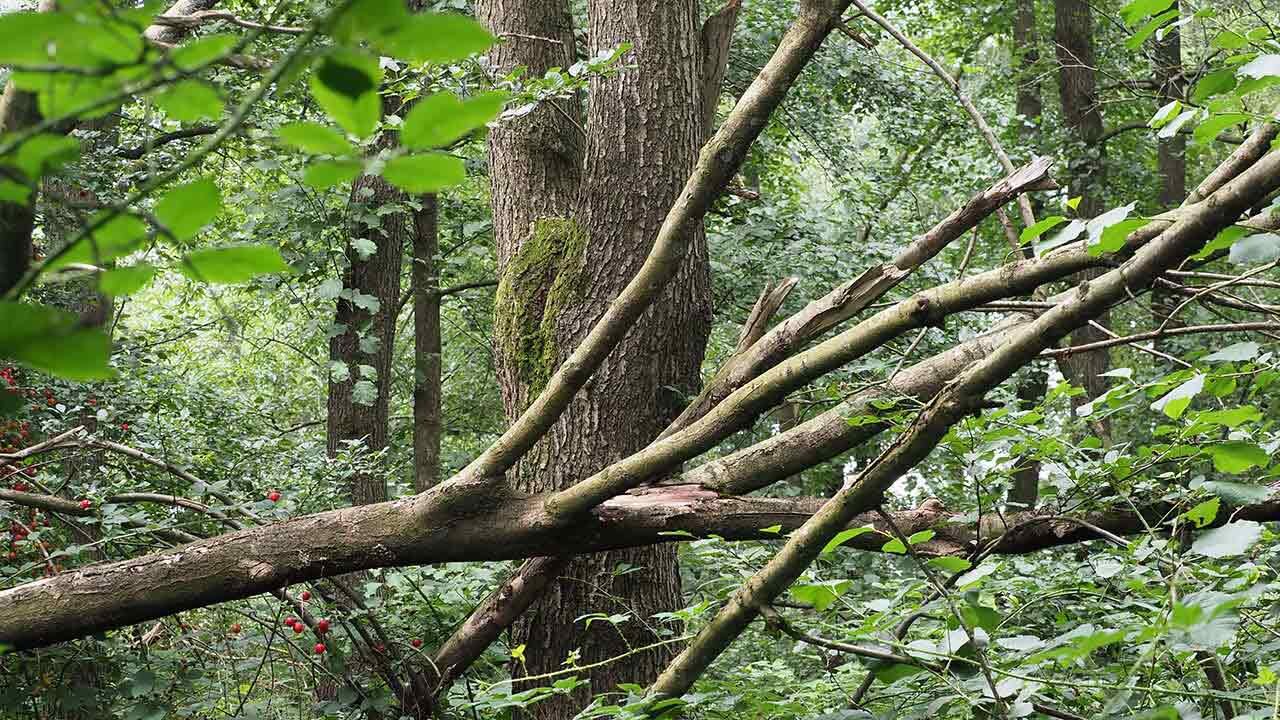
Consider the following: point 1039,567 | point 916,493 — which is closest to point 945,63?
point 916,493

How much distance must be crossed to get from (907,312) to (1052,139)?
28.2 ft

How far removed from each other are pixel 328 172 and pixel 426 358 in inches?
378

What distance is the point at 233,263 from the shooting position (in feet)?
2.43

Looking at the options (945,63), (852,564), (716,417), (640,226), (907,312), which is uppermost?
(945,63)

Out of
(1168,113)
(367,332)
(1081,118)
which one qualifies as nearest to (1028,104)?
(1081,118)

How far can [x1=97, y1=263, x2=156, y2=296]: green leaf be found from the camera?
2.31 feet

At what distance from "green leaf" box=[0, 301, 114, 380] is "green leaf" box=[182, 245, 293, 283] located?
13 centimetres

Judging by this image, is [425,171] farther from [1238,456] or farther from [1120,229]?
[1238,456]

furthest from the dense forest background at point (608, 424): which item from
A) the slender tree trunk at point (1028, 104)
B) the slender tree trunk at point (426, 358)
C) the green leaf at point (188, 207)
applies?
the slender tree trunk at point (1028, 104)

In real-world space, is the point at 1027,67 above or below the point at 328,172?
above

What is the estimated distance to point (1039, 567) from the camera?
345 cm

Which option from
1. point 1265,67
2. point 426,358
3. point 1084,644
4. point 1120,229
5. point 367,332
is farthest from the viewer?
point 426,358

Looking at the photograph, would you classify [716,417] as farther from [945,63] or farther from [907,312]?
[945,63]

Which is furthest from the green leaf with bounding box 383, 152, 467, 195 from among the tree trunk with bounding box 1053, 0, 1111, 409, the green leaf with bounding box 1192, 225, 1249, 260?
the tree trunk with bounding box 1053, 0, 1111, 409
